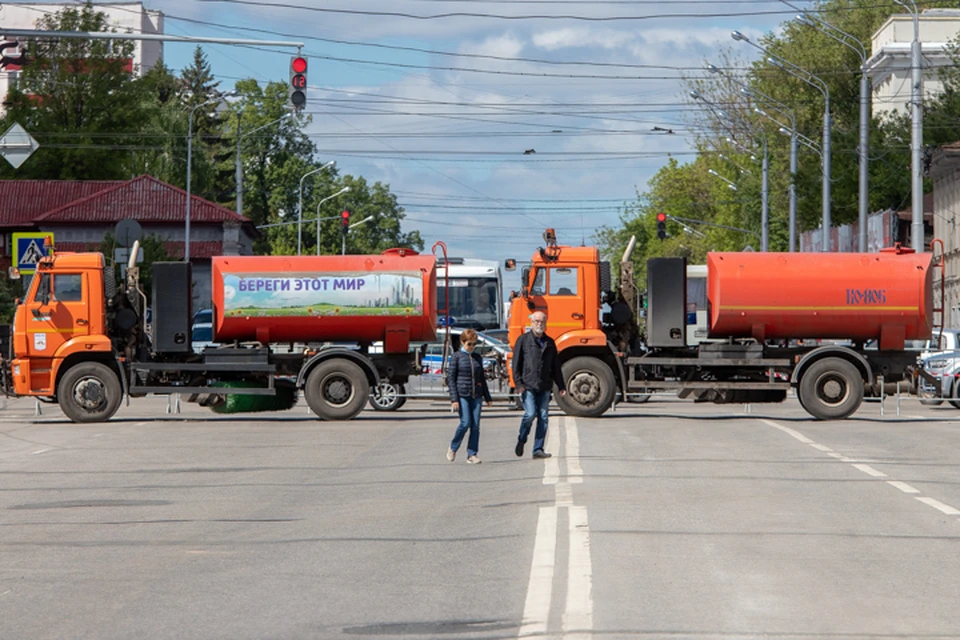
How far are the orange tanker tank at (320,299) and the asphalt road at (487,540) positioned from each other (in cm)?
619

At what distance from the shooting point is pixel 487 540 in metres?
11.7

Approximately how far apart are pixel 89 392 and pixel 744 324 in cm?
1105

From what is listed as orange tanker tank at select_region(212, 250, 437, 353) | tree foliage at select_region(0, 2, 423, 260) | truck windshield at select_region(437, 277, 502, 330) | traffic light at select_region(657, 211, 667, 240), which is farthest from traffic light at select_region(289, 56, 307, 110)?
tree foliage at select_region(0, 2, 423, 260)

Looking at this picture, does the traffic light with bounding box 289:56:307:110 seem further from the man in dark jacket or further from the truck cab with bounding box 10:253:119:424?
the man in dark jacket

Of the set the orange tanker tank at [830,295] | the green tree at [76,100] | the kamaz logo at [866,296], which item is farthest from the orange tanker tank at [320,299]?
the green tree at [76,100]

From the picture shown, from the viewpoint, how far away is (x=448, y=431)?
25.6 meters

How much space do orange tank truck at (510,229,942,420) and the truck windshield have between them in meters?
22.2

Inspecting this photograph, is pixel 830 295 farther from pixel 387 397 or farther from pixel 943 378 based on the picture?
pixel 387 397

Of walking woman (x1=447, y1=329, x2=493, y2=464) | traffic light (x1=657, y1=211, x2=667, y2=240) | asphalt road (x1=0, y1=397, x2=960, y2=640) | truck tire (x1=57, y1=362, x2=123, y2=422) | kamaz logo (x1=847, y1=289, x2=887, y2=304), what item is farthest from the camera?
traffic light (x1=657, y1=211, x2=667, y2=240)

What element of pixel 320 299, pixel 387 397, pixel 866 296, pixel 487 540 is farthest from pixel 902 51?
pixel 487 540

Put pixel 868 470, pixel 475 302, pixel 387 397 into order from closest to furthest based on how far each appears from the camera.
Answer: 1. pixel 868 470
2. pixel 387 397
3. pixel 475 302

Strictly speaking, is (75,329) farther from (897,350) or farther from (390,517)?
(390,517)

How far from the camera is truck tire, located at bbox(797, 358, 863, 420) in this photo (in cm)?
2762

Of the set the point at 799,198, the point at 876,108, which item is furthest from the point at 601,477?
the point at 876,108
